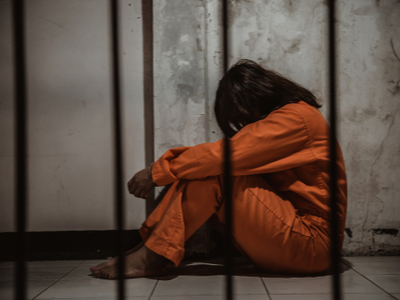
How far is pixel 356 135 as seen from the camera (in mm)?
1784

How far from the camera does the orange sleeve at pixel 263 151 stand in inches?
52.1

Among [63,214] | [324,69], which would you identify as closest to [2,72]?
[63,214]

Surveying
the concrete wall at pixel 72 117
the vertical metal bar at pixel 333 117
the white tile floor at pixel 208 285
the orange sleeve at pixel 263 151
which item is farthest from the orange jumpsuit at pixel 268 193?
the concrete wall at pixel 72 117

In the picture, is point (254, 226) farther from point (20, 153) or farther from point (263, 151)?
Answer: point (20, 153)

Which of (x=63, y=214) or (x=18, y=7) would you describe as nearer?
(x=18, y=7)

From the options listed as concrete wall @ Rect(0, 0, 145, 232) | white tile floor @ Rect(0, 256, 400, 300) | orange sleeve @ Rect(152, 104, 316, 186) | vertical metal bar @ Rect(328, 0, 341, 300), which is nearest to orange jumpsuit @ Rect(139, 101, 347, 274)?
orange sleeve @ Rect(152, 104, 316, 186)

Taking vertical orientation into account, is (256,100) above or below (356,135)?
above

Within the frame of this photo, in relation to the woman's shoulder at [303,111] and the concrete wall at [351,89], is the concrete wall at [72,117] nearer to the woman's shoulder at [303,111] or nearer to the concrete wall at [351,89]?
the concrete wall at [351,89]

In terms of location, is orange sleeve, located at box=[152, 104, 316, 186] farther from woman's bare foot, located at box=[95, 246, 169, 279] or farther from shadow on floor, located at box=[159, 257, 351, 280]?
shadow on floor, located at box=[159, 257, 351, 280]

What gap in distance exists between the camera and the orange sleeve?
1.32 meters

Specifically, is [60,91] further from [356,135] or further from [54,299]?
[356,135]

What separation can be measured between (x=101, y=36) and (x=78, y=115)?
49cm

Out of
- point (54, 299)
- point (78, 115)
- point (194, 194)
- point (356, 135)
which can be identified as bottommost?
point (54, 299)

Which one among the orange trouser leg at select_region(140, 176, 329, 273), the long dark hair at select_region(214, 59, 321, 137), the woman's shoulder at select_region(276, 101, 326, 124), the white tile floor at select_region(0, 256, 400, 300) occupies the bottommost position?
the white tile floor at select_region(0, 256, 400, 300)
